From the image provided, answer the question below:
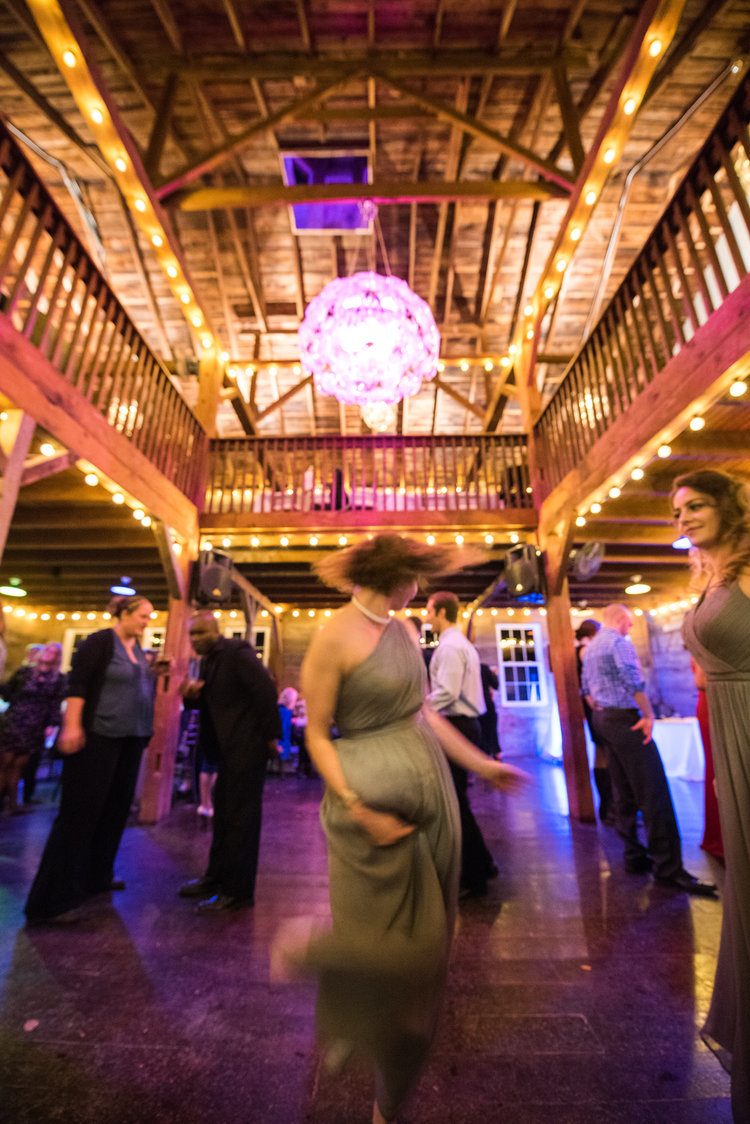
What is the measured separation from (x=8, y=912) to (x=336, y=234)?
8.66 meters

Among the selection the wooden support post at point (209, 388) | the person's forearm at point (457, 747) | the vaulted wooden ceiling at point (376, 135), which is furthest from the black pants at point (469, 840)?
the wooden support post at point (209, 388)

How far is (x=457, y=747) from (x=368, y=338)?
10.8 feet

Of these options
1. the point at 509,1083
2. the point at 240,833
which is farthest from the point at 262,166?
the point at 509,1083

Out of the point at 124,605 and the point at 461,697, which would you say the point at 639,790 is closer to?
the point at 461,697

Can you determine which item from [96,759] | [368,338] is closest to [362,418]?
[368,338]

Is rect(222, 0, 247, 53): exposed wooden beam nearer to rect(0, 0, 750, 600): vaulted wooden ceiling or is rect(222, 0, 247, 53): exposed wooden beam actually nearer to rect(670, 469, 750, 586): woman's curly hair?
rect(0, 0, 750, 600): vaulted wooden ceiling

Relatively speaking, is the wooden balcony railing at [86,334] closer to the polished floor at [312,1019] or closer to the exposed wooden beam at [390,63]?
the exposed wooden beam at [390,63]

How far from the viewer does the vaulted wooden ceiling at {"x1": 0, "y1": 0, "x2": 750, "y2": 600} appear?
15.9 feet

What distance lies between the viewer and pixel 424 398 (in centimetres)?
1051

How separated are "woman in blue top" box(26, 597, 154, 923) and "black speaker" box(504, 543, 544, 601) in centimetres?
394

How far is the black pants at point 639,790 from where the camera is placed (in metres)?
3.10

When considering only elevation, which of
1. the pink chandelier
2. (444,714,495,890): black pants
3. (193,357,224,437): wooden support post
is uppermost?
(193,357,224,437): wooden support post

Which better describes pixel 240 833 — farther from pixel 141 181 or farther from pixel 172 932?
pixel 141 181

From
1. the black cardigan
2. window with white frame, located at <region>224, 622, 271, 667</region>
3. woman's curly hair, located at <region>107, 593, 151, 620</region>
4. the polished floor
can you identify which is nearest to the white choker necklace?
the polished floor
